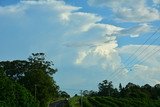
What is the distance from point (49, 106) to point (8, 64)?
31.7 meters

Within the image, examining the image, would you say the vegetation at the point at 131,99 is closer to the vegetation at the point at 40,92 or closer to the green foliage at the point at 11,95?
the vegetation at the point at 40,92

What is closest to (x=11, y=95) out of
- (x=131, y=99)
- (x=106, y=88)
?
(x=131, y=99)

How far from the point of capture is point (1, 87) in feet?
170

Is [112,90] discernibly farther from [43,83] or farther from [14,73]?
[43,83]

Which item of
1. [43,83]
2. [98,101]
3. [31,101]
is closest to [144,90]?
[98,101]

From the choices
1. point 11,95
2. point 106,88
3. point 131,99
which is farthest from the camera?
point 106,88

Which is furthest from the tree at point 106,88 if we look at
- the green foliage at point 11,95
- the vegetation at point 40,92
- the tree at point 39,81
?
the green foliage at point 11,95

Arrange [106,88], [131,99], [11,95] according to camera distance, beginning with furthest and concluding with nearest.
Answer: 1. [106,88]
2. [131,99]
3. [11,95]

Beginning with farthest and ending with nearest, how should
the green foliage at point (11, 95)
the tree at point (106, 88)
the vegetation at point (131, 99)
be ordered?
the tree at point (106, 88), the vegetation at point (131, 99), the green foliage at point (11, 95)

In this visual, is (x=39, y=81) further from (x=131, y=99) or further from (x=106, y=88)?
(x=106, y=88)

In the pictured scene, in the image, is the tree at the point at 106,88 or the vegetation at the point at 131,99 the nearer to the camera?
the vegetation at the point at 131,99

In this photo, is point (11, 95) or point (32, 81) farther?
point (32, 81)

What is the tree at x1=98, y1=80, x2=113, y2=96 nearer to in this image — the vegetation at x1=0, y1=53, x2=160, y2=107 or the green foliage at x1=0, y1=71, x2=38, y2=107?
the vegetation at x1=0, y1=53, x2=160, y2=107

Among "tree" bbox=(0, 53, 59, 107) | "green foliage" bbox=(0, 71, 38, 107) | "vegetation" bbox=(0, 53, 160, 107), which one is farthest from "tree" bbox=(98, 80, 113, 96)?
"green foliage" bbox=(0, 71, 38, 107)
